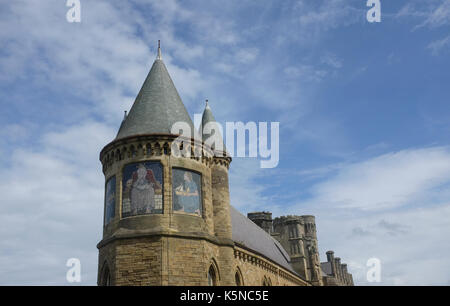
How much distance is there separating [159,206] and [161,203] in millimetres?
167

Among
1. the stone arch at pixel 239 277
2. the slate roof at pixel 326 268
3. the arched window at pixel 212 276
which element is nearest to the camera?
the arched window at pixel 212 276

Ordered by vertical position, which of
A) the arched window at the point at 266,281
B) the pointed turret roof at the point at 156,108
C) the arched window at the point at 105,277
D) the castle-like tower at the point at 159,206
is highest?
the pointed turret roof at the point at 156,108

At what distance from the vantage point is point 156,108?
2261 centimetres

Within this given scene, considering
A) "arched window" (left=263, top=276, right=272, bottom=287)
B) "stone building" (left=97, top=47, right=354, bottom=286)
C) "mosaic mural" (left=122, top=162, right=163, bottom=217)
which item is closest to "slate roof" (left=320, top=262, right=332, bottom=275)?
"arched window" (left=263, top=276, right=272, bottom=287)

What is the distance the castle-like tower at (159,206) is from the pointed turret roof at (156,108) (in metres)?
0.05

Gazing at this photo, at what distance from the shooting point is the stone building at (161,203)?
19.2m

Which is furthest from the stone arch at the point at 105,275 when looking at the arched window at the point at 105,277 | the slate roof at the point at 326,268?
the slate roof at the point at 326,268

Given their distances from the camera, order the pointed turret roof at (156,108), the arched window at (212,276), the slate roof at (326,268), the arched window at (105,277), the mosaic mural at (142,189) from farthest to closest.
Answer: the slate roof at (326,268) < the pointed turret roof at (156,108) < the arched window at (212,276) < the arched window at (105,277) < the mosaic mural at (142,189)

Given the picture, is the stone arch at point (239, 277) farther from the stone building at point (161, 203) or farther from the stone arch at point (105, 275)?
the stone arch at point (105, 275)

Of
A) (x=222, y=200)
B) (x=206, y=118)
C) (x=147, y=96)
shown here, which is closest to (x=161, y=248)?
(x=222, y=200)

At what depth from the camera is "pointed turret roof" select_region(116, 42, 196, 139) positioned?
71.1 ft

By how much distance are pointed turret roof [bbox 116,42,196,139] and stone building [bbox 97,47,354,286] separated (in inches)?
2.0

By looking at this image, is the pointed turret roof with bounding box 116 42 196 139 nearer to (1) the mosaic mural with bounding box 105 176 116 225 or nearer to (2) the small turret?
(1) the mosaic mural with bounding box 105 176 116 225
